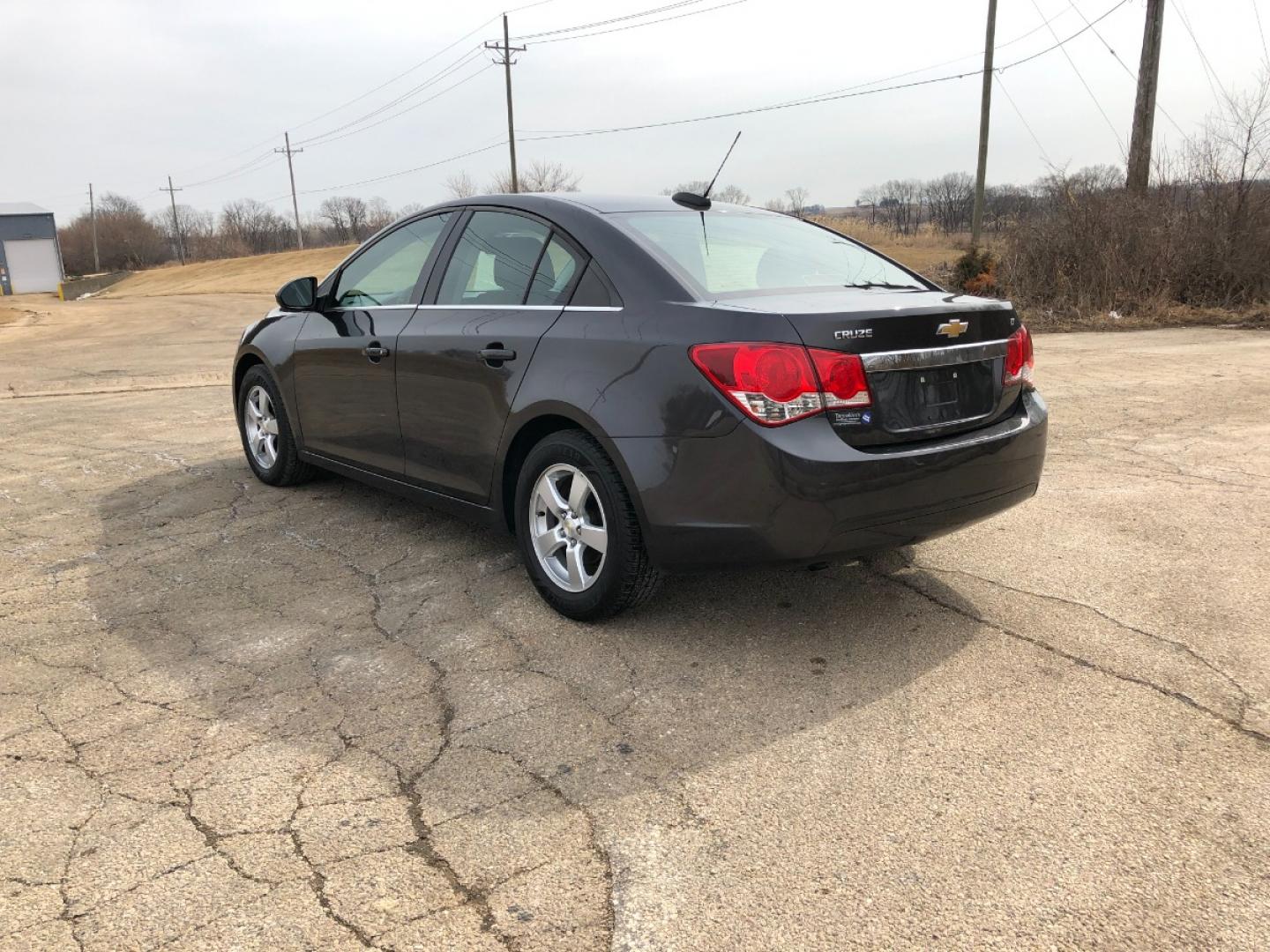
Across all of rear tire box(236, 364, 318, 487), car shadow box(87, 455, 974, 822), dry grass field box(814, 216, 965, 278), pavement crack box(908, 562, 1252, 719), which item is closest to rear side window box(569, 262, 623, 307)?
car shadow box(87, 455, 974, 822)

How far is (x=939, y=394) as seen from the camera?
3322 millimetres

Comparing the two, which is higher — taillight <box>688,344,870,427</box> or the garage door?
the garage door

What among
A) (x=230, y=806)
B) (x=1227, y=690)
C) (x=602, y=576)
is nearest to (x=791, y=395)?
(x=602, y=576)

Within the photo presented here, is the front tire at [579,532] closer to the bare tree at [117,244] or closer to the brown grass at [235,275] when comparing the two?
the brown grass at [235,275]

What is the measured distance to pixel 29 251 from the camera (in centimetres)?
7175

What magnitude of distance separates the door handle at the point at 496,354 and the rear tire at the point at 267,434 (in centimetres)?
211

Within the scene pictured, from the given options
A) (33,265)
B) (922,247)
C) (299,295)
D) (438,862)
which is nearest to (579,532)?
(438,862)

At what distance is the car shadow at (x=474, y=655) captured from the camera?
9.32 ft

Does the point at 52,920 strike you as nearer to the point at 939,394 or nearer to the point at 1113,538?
the point at 939,394

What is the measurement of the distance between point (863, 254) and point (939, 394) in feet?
3.80

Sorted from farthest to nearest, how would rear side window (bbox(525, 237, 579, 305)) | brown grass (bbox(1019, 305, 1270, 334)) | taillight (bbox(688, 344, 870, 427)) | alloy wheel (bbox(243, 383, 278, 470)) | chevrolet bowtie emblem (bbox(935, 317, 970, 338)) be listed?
brown grass (bbox(1019, 305, 1270, 334)) → alloy wheel (bbox(243, 383, 278, 470)) → rear side window (bbox(525, 237, 579, 305)) → chevrolet bowtie emblem (bbox(935, 317, 970, 338)) → taillight (bbox(688, 344, 870, 427))

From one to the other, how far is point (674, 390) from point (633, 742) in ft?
3.65

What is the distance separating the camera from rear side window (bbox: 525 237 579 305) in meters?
3.76

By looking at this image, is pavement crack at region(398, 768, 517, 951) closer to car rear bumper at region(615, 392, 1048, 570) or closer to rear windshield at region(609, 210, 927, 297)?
car rear bumper at region(615, 392, 1048, 570)
